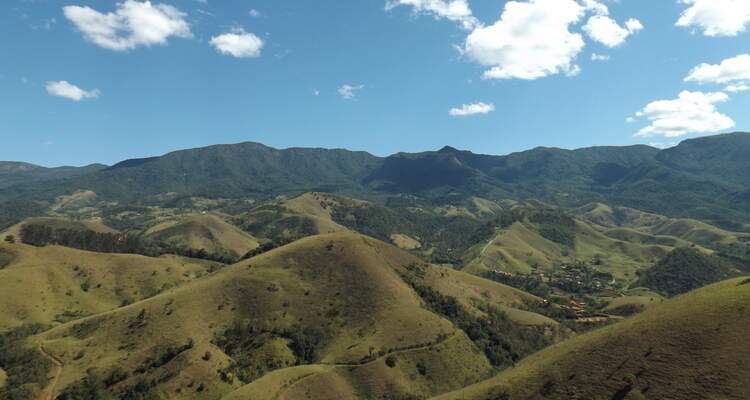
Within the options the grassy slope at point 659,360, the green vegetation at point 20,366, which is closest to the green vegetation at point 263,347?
the green vegetation at point 20,366

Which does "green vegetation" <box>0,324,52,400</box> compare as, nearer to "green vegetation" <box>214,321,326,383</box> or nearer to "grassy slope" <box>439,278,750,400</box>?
"green vegetation" <box>214,321,326,383</box>

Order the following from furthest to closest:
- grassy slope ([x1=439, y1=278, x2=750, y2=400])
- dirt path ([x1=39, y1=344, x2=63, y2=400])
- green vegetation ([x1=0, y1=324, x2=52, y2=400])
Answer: dirt path ([x1=39, y1=344, x2=63, y2=400]), green vegetation ([x1=0, y1=324, x2=52, y2=400]), grassy slope ([x1=439, y1=278, x2=750, y2=400])

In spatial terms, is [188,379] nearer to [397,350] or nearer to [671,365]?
[397,350]

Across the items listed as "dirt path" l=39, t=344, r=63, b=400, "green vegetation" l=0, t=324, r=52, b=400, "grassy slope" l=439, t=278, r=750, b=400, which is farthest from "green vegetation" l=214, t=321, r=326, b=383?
"grassy slope" l=439, t=278, r=750, b=400

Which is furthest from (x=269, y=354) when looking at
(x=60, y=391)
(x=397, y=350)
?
(x=60, y=391)

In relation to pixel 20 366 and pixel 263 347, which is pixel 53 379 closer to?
pixel 20 366

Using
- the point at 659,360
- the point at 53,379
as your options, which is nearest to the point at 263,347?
the point at 53,379
